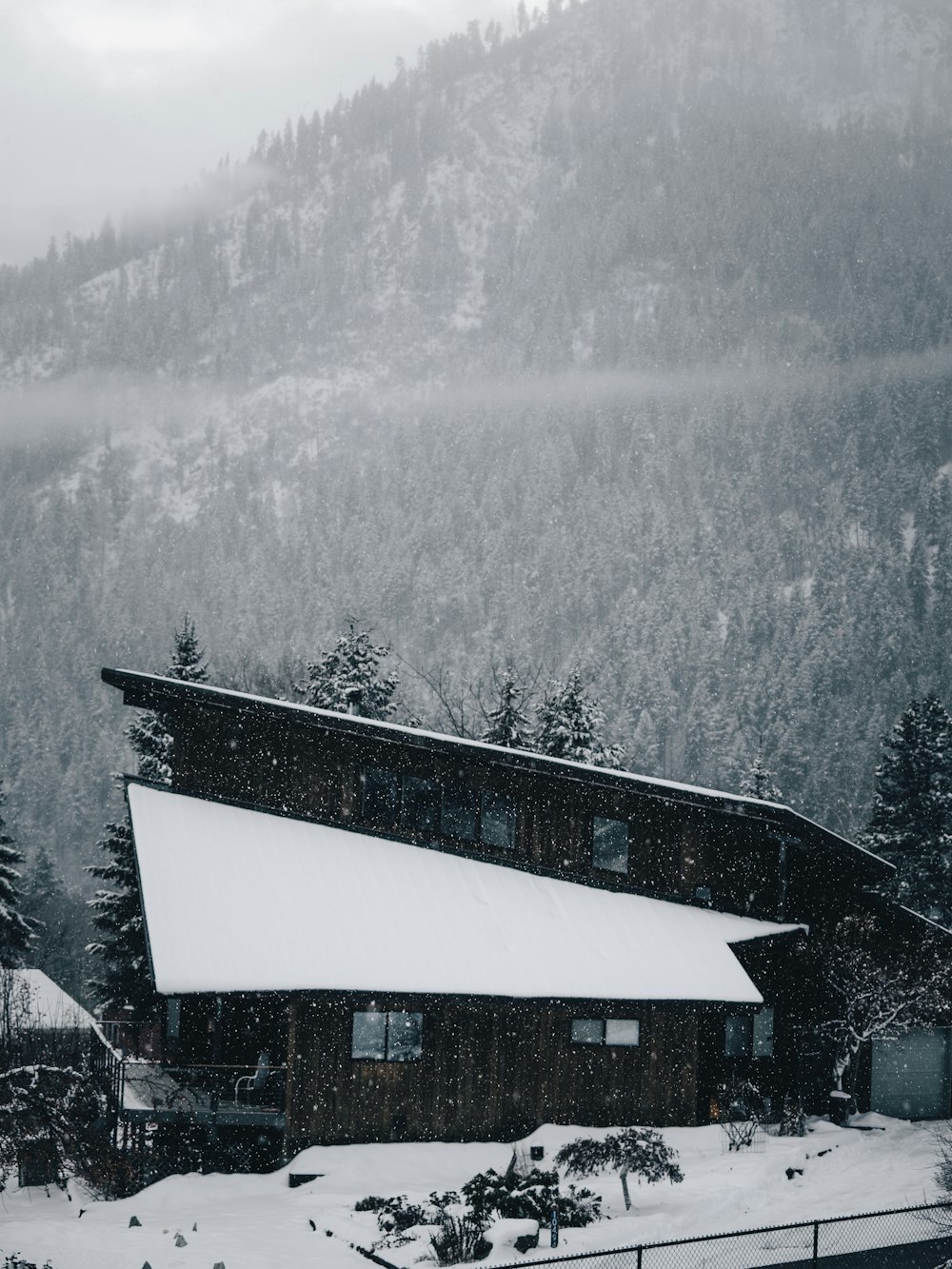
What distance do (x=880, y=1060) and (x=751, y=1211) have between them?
42.8ft

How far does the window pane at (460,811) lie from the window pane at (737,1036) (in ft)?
24.8

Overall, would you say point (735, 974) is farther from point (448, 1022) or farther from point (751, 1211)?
point (751, 1211)

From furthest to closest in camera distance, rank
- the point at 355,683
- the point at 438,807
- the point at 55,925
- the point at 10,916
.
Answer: the point at 55,925 → the point at 355,683 → the point at 10,916 → the point at 438,807

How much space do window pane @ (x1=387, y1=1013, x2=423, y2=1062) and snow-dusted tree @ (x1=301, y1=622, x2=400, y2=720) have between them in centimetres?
3264

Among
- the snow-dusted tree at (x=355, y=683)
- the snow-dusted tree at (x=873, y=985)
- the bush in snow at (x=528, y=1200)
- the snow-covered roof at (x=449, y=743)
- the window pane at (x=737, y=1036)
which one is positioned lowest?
the bush in snow at (x=528, y=1200)

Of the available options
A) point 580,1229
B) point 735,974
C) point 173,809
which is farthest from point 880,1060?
point 173,809

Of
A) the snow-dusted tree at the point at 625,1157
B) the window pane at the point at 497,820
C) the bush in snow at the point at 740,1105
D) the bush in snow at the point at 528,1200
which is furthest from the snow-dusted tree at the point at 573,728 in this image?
the bush in snow at the point at 528,1200

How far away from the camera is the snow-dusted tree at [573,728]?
55812 millimetres

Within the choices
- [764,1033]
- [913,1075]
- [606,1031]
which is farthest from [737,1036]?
[913,1075]

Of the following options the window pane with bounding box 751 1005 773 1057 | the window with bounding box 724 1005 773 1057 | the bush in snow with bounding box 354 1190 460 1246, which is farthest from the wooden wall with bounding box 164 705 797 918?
the bush in snow with bounding box 354 1190 460 1246

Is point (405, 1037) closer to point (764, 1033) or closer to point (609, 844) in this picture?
point (609, 844)

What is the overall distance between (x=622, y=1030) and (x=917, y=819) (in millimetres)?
32013

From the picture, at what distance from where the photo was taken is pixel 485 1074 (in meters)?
28.2

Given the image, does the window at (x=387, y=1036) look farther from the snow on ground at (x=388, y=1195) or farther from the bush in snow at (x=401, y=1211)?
the bush in snow at (x=401, y=1211)
